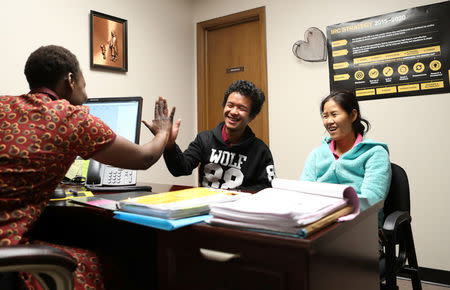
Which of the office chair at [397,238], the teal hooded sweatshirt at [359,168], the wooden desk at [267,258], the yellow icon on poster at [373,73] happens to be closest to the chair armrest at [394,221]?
the office chair at [397,238]

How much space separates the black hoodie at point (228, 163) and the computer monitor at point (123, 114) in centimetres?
22

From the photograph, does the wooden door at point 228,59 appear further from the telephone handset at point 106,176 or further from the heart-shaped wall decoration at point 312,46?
the telephone handset at point 106,176

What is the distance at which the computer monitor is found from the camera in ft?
5.55

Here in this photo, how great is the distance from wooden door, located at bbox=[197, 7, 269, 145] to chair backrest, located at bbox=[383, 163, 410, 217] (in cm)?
167

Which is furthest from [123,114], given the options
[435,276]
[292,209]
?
[435,276]

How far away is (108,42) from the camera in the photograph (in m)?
2.82

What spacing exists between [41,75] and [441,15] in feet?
8.39

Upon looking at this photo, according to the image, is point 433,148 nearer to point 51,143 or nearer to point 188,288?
point 188,288

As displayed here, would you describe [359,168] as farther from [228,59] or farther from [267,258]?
[228,59]

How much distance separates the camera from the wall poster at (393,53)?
2.41 meters

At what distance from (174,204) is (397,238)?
107cm

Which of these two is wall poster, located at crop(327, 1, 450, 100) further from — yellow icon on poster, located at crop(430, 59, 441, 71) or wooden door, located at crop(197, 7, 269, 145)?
wooden door, located at crop(197, 7, 269, 145)

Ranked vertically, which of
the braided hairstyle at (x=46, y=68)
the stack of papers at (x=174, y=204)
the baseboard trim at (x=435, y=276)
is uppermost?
the braided hairstyle at (x=46, y=68)

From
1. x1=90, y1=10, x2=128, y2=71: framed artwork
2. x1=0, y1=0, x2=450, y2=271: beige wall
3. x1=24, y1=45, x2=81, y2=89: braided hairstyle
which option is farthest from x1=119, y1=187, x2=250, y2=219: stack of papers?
x1=90, y1=10, x2=128, y2=71: framed artwork
